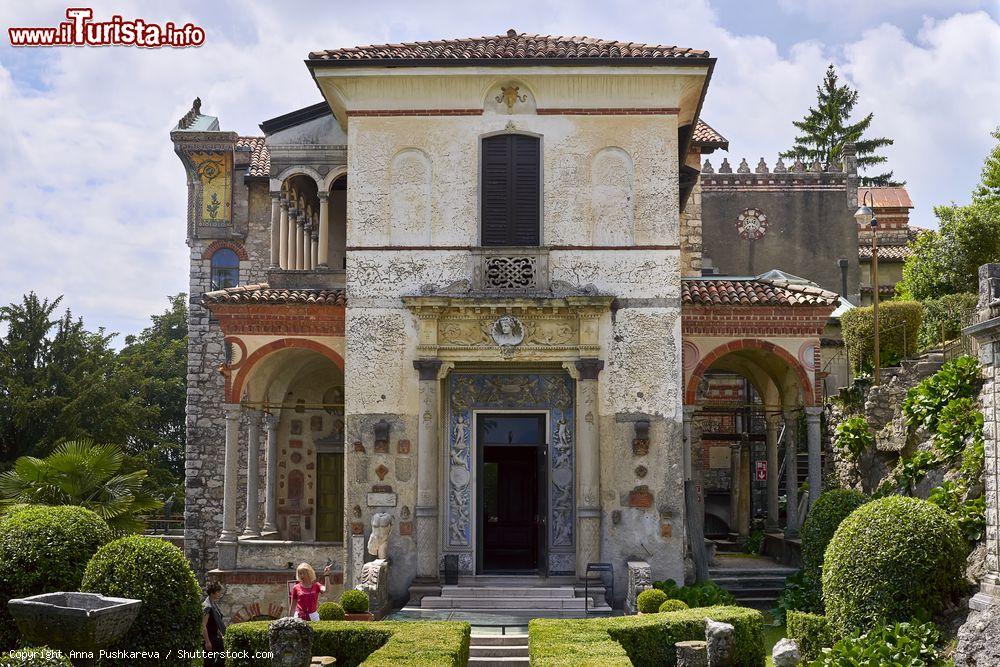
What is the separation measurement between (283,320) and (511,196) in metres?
4.96

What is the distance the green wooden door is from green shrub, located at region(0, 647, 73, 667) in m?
14.6

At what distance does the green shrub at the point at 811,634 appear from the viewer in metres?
13.3

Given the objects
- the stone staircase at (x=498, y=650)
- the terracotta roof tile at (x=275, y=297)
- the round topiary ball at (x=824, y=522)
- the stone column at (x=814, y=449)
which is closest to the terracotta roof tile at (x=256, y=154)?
the terracotta roof tile at (x=275, y=297)

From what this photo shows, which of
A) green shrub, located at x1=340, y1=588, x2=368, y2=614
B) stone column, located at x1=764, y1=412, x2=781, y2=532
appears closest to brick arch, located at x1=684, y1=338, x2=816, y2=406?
stone column, located at x1=764, y1=412, x2=781, y2=532

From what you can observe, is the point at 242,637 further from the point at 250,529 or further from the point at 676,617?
the point at 250,529

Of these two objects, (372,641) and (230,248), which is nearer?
(372,641)

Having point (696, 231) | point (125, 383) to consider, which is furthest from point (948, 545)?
point (125, 383)

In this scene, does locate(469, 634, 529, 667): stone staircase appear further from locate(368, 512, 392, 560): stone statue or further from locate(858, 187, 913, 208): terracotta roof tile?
locate(858, 187, 913, 208): terracotta roof tile

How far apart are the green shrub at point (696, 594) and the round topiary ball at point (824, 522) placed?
1489 millimetres

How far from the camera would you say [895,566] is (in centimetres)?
1272

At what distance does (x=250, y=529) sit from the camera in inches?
771

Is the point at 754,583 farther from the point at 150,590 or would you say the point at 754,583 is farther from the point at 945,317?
the point at 150,590

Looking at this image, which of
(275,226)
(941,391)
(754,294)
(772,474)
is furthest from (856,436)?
(275,226)

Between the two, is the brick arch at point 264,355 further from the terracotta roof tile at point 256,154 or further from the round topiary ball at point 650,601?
the terracotta roof tile at point 256,154
